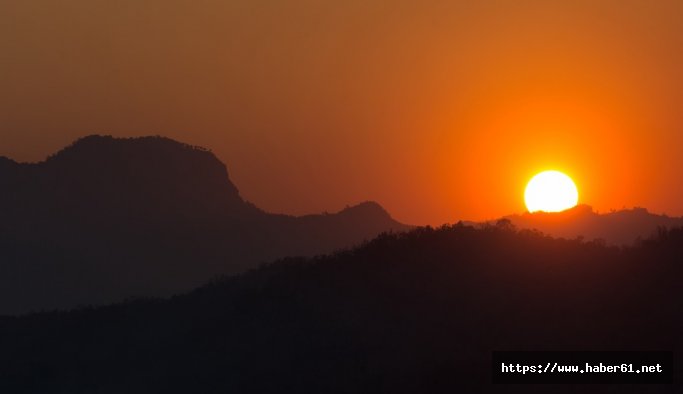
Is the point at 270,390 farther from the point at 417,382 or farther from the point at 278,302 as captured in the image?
the point at 278,302

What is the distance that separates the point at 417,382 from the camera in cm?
3831

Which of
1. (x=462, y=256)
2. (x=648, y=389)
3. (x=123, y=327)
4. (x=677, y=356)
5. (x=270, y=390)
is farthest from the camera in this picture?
(x=123, y=327)

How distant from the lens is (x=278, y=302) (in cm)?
5356

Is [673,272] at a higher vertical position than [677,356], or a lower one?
higher

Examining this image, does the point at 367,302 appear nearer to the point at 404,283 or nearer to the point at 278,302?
the point at 404,283

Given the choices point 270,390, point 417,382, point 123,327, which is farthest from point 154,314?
point 417,382

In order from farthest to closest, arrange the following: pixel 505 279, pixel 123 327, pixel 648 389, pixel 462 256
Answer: pixel 123 327
pixel 462 256
pixel 505 279
pixel 648 389

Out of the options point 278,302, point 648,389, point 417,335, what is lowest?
point 648,389

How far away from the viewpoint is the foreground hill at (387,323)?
4019cm

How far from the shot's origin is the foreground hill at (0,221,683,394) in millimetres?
40188

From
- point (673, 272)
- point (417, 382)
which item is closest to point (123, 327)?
point (417, 382)

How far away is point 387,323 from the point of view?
1818 inches

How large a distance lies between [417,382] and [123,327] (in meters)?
26.4

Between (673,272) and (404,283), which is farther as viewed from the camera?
(404,283)
